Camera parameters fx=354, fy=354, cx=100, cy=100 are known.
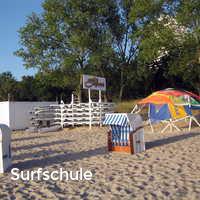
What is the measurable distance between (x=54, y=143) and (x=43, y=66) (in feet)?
68.8

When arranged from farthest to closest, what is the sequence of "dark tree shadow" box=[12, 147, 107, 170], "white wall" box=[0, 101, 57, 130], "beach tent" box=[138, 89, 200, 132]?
"white wall" box=[0, 101, 57, 130] < "beach tent" box=[138, 89, 200, 132] < "dark tree shadow" box=[12, 147, 107, 170]

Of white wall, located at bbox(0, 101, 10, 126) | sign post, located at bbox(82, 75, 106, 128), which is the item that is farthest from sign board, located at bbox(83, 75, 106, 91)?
white wall, located at bbox(0, 101, 10, 126)

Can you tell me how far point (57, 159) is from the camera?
9.27m

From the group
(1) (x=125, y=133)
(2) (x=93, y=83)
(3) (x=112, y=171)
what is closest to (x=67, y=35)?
(2) (x=93, y=83)

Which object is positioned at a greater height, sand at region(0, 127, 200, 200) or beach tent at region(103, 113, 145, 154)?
beach tent at region(103, 113, 145, 154)

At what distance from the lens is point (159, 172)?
7.54 m

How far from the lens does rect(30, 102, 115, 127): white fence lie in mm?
19984

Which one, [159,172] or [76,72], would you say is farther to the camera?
[76,72]

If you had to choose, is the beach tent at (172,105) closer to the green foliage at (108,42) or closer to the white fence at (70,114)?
the white fence at (70,114)

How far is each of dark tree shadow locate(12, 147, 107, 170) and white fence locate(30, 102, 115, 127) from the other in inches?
351

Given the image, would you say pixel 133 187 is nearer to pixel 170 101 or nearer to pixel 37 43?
pixel 170 101

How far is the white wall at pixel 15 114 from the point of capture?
774 inches

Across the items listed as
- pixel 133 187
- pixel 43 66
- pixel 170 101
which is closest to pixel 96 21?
pixel 43 66

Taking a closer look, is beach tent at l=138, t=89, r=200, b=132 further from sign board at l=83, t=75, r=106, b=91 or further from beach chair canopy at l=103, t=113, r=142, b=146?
beach chair canopy at l=103, t=113, r=142, b=146
